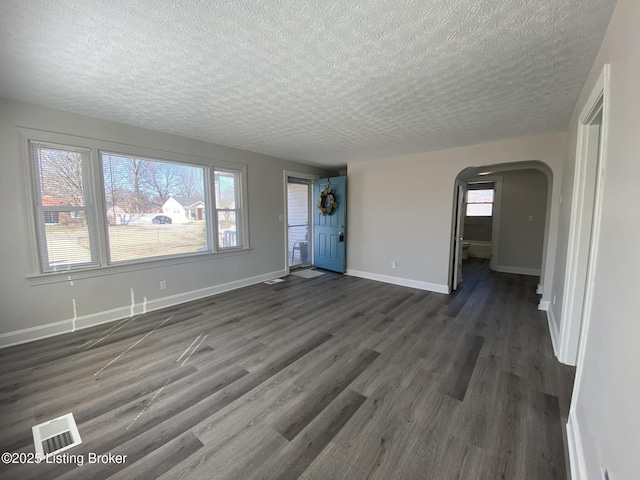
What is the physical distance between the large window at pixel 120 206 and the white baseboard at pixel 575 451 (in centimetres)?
432

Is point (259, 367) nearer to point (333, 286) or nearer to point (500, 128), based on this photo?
point (333, 286)

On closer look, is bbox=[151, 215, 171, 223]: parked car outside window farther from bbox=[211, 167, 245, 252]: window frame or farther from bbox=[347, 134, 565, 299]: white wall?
bbox=[347, 134, 565, 299]: white wall

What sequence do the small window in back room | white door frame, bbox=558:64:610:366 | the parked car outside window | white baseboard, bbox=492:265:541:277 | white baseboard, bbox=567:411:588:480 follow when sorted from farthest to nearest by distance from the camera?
the small window in back room, white baseboard, bbox=492:265:541:277, the parked car outside window, white door frame, bbox=558:64:610:366, white baseboard, bbox=567:411:588:480

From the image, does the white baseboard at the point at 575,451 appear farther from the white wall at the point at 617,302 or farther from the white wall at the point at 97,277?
the white wall at the point at 97,277

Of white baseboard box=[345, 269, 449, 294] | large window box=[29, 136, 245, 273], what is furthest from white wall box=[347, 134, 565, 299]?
large window box=[29, 136, 245, 273]

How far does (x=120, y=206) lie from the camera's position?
10.5ft

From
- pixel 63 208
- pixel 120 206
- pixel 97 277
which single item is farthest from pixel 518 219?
pixel 63 208

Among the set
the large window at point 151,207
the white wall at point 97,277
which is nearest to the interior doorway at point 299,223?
the white wall at point 97,277

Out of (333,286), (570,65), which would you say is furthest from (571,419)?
(333,286)

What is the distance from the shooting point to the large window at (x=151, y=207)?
314 centimetres

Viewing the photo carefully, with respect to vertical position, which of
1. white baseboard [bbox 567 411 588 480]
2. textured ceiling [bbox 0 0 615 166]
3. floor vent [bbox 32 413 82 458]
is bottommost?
floor vent [bbox 32 413 82 458]

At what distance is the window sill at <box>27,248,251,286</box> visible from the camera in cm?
272

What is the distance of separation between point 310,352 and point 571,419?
1907 mm

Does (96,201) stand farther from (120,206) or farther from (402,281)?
(402,281)
